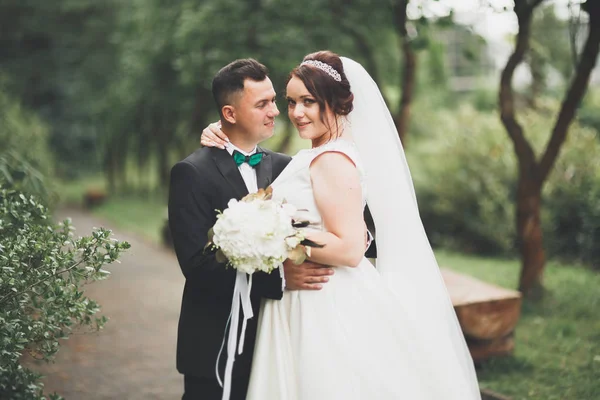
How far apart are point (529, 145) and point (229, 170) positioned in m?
4.90

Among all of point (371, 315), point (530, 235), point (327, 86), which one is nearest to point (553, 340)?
point (530, 235)

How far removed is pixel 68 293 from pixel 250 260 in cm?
131

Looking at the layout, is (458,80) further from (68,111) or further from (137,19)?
(137,19)

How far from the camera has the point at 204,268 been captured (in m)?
2.90

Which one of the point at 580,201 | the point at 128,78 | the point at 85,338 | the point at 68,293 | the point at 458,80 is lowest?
the point at 85,338

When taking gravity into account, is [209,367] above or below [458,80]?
below

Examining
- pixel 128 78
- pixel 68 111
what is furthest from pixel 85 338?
pixel 68 111

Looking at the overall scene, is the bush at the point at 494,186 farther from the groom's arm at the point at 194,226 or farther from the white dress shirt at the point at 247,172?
the groom's arm at the point at 194,226

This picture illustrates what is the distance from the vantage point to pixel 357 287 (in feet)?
A: 10.2

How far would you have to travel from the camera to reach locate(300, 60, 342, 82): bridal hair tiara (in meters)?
3.06

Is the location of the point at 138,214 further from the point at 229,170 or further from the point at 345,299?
the point at 345,299

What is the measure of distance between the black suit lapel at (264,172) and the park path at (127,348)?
0.99 meters

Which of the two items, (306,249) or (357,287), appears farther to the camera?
(357,287)

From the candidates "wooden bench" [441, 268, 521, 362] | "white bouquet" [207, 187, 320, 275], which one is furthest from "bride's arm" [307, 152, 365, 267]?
"wooden bench" [441, 268, 521, 362]
